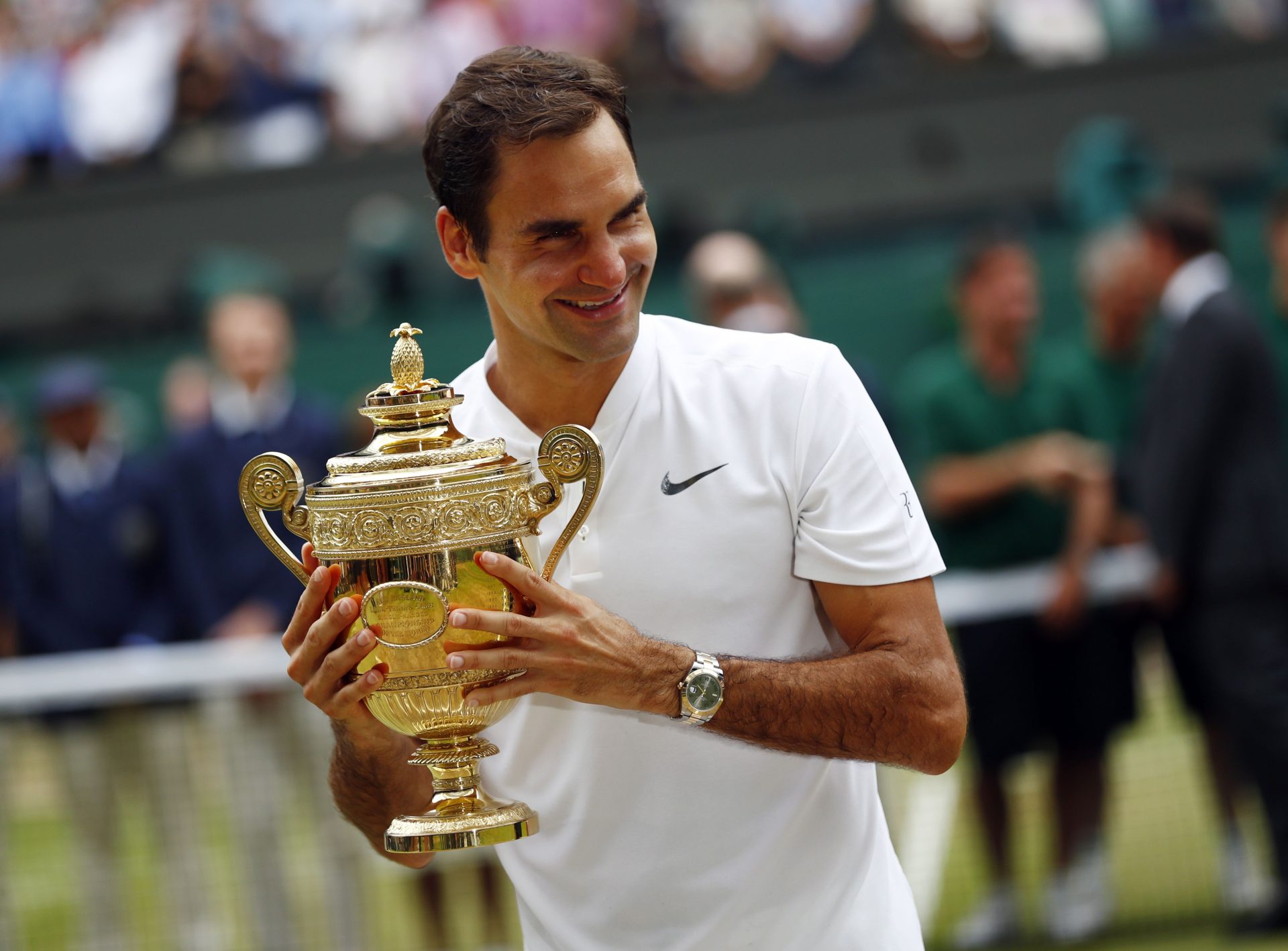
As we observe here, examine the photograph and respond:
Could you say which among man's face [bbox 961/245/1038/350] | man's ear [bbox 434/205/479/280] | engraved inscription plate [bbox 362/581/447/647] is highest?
man's face [bbox 961/245/1038/350]

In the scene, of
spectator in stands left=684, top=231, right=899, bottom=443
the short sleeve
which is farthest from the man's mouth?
spectator in stands left=684, top=231, right=899, bottom=443

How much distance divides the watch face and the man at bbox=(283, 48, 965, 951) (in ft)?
0.05

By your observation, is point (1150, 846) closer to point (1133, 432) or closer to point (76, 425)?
point (1133, 432)

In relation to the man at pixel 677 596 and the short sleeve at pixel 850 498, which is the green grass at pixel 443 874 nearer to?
the man at pixel 677 596

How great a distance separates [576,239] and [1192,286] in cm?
366

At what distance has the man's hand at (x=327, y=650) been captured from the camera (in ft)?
6.40

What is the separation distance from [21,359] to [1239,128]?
25.5 feet

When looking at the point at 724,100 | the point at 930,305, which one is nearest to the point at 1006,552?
the point at 930,305

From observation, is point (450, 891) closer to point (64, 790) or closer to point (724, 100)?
point (64, 790)

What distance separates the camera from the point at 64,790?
17.3 feet

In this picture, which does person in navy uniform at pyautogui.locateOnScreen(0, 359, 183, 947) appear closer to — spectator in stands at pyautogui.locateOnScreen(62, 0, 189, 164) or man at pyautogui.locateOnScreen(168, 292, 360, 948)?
man at pyautogui.locateOnScreen(168, 292, 360, 948)

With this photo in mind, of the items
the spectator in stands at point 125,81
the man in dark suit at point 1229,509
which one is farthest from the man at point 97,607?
the spectator in stands at point 125,81

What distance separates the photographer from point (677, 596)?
2189 millimetres

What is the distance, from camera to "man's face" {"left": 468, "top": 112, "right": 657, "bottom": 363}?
208cm
